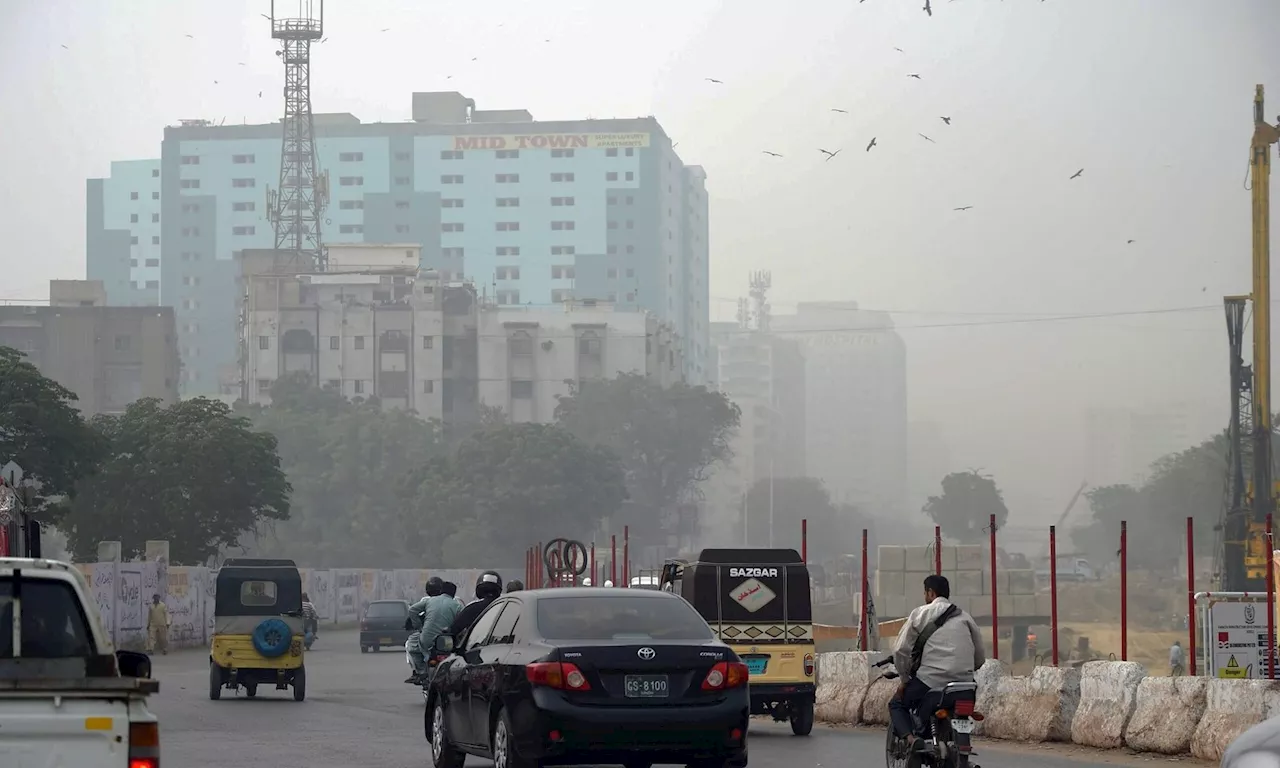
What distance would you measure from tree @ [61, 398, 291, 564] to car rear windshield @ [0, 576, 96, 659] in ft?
193

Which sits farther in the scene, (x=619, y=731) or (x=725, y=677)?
(x=725, y=677)

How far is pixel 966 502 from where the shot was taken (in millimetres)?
173375

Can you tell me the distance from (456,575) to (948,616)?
253 ft

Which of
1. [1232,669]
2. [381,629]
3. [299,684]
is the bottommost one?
[381,629]

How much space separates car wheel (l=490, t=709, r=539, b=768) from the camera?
40.3 feet


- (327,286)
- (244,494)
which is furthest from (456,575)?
(327,286)

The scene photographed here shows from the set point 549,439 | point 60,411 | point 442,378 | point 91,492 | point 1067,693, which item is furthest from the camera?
point 442,378

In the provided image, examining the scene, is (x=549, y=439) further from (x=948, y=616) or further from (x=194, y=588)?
(x=948, y=616)

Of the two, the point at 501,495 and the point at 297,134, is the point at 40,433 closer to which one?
the point at 501,495

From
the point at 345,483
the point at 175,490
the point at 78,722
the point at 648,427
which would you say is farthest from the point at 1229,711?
the point at 648,427

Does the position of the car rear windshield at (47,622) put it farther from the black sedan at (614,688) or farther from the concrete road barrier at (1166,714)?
the concrete road barrier at (1166,714)

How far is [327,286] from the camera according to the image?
501 feet

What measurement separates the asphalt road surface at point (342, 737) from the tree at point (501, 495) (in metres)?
79.8

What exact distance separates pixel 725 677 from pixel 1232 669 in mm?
8850
